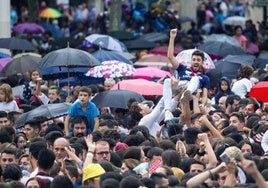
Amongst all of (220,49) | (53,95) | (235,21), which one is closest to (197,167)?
(53,95)

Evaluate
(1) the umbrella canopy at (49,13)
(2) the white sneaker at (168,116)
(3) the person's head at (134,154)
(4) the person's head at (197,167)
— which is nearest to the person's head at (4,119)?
(2) the white sneaker at (168,116)

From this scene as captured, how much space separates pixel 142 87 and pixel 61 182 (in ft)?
32.2

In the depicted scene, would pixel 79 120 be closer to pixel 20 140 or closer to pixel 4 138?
pixel 20 140

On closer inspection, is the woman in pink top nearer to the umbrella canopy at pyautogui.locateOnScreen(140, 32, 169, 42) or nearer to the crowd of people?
the umbrella canopy at pyautogui.locateOnScreen(140, 32, 169, 42)

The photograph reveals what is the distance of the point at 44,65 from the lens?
26.0 metres

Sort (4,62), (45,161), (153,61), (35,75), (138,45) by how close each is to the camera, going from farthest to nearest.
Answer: (138,45), (153,61), (4,62), (35,75), (45,161)

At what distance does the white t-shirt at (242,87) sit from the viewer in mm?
26484

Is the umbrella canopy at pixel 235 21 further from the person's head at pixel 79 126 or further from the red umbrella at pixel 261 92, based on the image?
the person's head at pixel 79 126

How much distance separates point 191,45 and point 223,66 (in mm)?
10400

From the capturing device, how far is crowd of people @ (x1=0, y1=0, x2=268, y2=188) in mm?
16516

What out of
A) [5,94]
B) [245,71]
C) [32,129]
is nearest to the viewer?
[32,129]

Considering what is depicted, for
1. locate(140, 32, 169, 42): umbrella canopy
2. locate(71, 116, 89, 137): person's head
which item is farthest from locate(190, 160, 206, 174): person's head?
locate(140, 32, 169, 42): umbrella canopy

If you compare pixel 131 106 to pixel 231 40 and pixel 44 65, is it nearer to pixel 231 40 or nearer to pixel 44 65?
pixel 44 65

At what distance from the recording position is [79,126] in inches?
853
